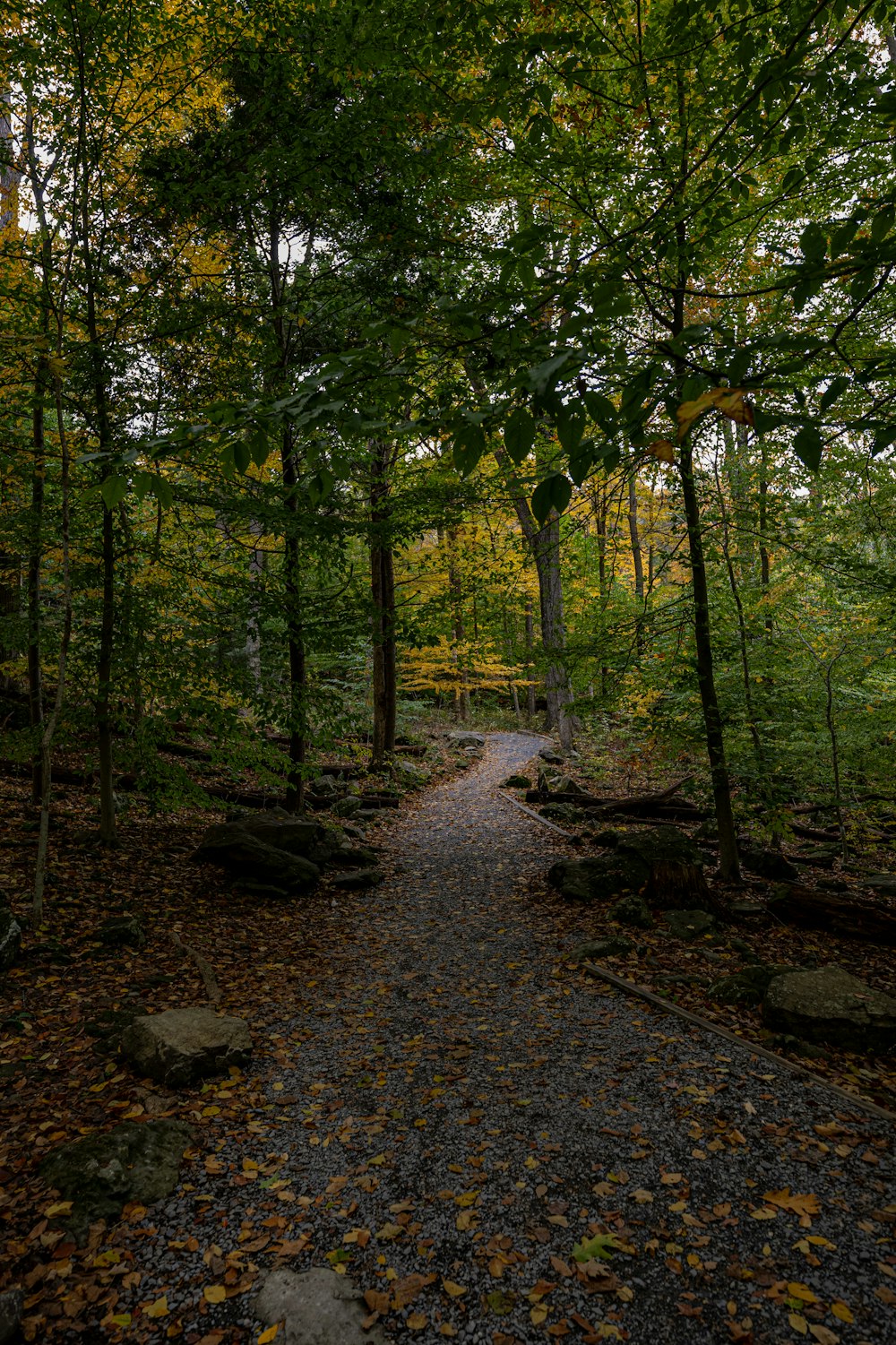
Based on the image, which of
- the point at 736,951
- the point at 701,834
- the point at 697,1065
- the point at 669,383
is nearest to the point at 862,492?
the point at 701,834

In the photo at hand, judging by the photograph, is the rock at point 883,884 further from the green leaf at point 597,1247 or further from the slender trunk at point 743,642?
the green leaf at point 597,1247

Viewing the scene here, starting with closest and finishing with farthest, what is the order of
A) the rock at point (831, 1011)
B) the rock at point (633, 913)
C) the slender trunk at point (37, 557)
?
1. the rock at point (831, 1011)
2. the rock at point (633, 913)
3. the slender trunk at point (37, 557)

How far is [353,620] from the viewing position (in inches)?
306

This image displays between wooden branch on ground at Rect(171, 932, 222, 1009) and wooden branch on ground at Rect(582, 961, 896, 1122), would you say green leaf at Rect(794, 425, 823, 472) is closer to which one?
wooden branch on ground at Rect(582, 961, 896, 1122)

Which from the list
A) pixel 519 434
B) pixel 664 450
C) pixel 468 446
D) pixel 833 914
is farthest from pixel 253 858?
pixel 664 450

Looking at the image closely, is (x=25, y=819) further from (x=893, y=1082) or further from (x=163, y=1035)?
(x=893, y=1082)

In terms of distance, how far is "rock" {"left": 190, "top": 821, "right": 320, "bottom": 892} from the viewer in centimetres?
737

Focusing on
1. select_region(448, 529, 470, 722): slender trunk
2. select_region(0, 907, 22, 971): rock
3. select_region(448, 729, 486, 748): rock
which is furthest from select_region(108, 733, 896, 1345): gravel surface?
select_region(448, 729, 486, 748): rock

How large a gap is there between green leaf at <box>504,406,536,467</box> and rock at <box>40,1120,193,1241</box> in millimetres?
3559

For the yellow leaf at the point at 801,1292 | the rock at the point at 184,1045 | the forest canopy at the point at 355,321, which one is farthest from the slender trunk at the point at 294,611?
the yellow leaf at the point at 801,1292

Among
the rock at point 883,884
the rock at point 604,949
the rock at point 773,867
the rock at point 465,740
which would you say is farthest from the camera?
the rock at point 465,740

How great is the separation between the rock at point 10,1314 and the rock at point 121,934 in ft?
10.6

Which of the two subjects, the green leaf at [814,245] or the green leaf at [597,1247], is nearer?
the green leaf at [814,245]

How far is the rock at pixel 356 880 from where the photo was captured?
7.83 metres
